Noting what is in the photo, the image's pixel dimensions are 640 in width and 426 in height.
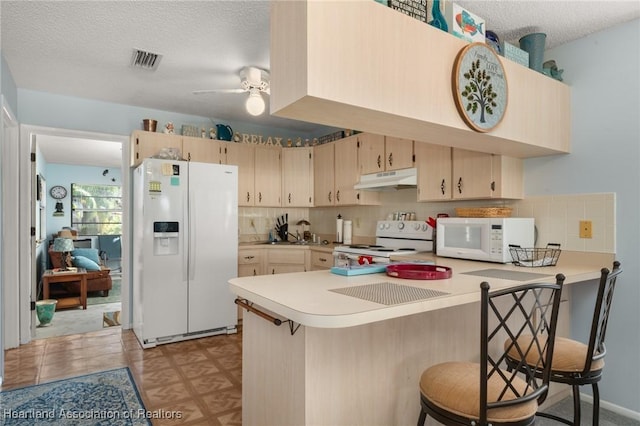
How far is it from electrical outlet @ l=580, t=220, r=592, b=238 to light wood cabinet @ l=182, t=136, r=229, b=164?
11.5ft

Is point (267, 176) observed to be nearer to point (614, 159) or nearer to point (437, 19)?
point (437, 19)

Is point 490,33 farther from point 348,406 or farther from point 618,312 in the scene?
point 348,406

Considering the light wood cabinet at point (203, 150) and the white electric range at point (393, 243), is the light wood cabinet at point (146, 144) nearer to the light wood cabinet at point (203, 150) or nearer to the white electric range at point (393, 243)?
the light wood cabinet at point (203, 150)

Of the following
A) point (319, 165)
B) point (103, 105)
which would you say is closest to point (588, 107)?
point (319, 165)

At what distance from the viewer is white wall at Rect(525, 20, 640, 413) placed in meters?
2.32


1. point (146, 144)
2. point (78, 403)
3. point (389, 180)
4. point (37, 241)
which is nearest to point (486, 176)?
point (389, 180)

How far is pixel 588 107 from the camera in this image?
2521 millimetres

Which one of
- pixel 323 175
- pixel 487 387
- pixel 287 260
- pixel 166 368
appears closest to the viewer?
pixel 487 387

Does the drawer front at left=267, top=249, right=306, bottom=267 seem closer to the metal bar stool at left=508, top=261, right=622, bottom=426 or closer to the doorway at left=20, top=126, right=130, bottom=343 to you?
the doorway at left=20, top=126, right=130, bottom=343

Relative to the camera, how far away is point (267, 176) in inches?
185

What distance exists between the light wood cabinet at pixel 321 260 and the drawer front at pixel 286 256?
0.13 m

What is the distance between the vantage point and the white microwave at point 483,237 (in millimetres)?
2494

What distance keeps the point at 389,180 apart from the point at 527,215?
121 cm

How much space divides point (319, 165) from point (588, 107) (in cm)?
285
